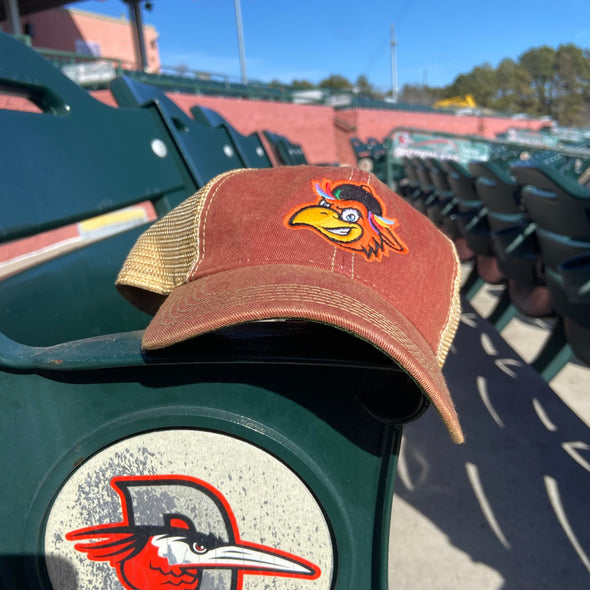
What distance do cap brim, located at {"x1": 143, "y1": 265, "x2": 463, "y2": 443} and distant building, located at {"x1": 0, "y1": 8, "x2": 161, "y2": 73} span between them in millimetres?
20921

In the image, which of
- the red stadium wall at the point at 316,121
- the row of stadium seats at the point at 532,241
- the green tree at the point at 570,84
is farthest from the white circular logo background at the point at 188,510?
the green tree at the point at 570,84

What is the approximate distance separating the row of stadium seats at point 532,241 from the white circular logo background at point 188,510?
1085 millimetres

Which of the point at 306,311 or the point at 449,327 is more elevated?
the point at 306,311

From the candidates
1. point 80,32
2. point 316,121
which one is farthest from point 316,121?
point 80,32

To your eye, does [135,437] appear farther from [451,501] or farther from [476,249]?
[476,249]

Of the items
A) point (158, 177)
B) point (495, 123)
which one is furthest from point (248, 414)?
point (495, 123)

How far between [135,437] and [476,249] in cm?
218

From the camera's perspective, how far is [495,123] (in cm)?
2261

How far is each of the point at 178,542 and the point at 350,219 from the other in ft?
1.65

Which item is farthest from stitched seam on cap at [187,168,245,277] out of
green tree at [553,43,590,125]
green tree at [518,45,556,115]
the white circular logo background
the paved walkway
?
green tree at [518,45,556,115]

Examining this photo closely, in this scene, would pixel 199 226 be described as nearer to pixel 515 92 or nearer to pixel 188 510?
pixel 188 510

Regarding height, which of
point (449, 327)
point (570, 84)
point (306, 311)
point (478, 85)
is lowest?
point (449, 327)

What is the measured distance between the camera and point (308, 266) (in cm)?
60

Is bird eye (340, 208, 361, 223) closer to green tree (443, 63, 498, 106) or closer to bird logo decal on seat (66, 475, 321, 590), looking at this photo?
bird logo decal on seat (66, 475, 321, 590)
